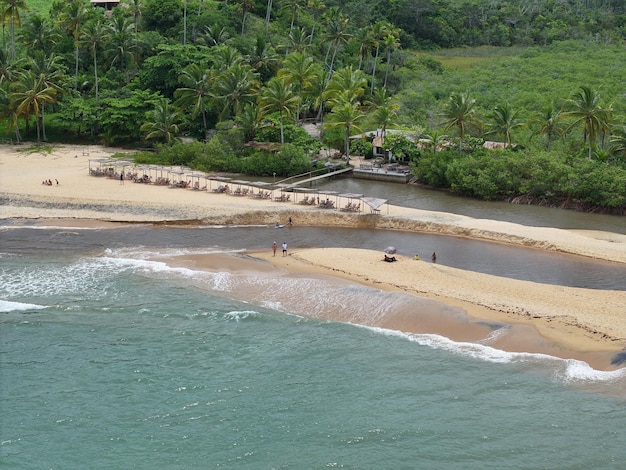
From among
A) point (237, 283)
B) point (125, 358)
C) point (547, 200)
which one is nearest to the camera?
point (125, 358)

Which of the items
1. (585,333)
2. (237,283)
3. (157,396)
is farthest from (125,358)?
(585,333)

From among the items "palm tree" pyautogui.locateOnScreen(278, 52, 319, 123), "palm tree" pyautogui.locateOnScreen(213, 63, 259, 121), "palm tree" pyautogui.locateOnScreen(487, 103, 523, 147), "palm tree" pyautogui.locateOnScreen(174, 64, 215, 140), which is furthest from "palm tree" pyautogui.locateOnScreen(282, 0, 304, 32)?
"palm tree" pyautogui.locateOnScreen(487, 103, 523, 147)

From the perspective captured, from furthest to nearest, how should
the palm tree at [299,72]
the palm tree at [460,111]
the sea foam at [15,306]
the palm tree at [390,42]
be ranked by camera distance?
the palm tree at [390,42] < the palm tree at [299,72] < the palm tree at [460,111] < the sea foam at [15,306]

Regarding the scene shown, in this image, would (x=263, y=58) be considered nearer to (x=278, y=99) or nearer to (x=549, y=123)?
(x=278, y=99)

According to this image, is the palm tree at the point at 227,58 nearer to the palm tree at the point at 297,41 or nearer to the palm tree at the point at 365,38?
the palm tree at the point at 297,41

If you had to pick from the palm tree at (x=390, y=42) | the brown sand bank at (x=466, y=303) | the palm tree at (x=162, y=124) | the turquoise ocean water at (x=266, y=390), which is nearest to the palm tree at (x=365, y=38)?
the palm tree at (x=390, y=42)

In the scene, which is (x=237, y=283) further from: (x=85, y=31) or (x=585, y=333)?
(x=85, y=31)

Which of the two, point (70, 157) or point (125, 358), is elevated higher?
point (70, 157)

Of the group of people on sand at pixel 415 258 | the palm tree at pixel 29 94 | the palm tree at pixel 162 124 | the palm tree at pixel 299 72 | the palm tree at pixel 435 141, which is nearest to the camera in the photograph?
the group of people on sand at pixel 415 258
